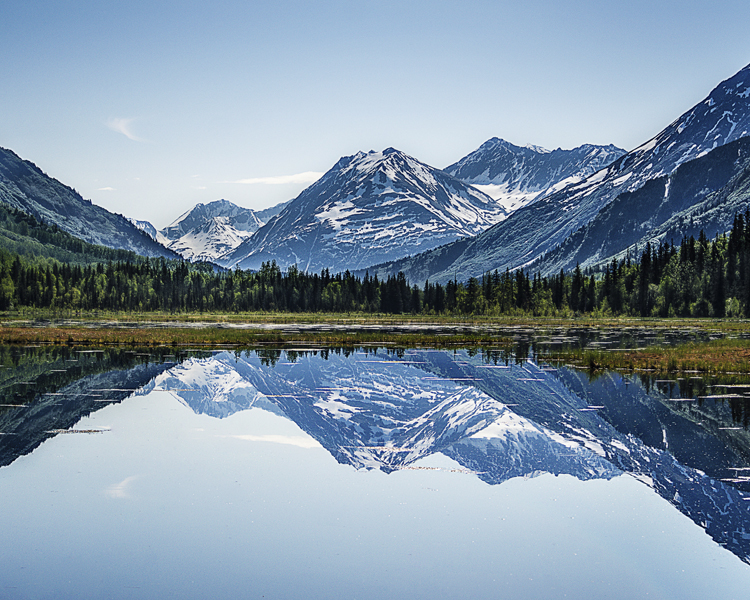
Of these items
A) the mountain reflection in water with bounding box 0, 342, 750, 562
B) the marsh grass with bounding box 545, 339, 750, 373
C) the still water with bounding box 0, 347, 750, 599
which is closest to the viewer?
the still water with bounding box 0, 347, 750, 599

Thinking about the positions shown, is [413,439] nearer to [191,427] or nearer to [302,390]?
[191,427]

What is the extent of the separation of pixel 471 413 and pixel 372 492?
1341 centimetres

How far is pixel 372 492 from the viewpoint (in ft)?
63.2

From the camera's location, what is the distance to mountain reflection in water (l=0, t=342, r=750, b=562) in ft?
70.6

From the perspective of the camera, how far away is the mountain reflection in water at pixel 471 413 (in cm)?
2152

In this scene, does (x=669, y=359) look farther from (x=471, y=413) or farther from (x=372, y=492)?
(x=372, y=492)

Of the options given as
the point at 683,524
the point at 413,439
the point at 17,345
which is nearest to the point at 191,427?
the point at 413,439

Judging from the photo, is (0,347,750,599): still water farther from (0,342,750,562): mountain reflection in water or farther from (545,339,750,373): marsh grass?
(545,339,750,373): marsh grass

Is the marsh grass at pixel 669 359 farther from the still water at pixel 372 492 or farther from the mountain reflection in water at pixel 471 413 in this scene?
the still water at pixel 372 492

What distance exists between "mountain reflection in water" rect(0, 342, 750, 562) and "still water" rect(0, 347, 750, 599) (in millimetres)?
141

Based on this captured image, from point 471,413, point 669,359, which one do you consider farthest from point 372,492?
point 669,359

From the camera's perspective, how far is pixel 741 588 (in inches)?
510

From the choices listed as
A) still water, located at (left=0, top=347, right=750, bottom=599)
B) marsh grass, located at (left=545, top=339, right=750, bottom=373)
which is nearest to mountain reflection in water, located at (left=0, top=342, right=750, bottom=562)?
still water, located at (left=0, top=347, right=750, bottom=599)

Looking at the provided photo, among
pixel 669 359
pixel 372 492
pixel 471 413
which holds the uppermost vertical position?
pixel 372 492
